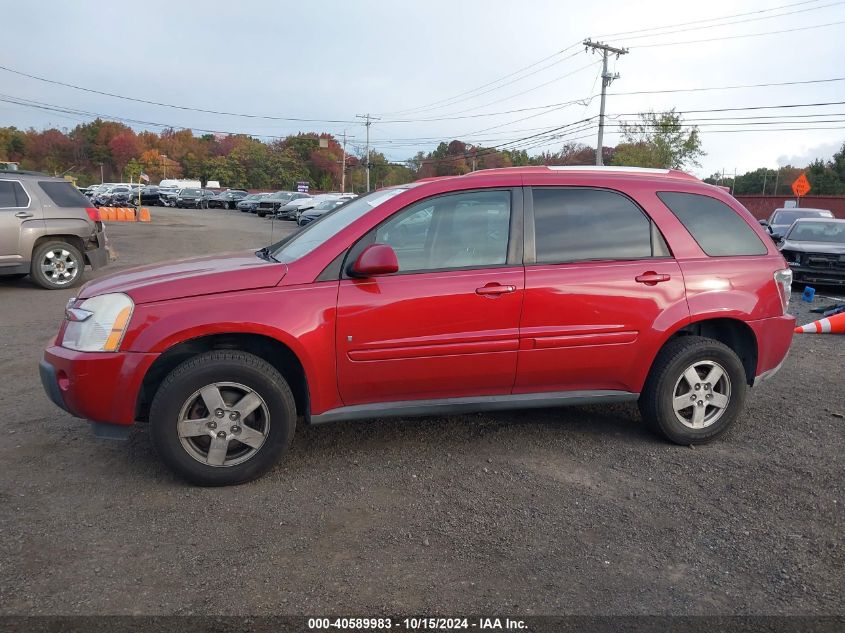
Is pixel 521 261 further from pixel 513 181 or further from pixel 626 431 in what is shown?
pixel 626 431

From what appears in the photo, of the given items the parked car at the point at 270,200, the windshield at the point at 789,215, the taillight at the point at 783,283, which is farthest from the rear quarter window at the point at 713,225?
the parked car at the point at 270,200

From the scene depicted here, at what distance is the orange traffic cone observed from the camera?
8359 millimetres

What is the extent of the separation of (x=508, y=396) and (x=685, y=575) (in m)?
1.50

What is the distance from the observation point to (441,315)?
3850 mm

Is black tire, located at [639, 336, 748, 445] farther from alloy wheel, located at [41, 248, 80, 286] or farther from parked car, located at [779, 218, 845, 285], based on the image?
alloy wheel, located at [41, 248, 80, 286]

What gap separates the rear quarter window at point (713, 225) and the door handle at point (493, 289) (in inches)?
53.1

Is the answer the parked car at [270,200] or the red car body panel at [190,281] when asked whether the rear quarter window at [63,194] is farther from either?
the parked car at [270,200]

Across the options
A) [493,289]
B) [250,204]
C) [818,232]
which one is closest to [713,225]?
[493,289]

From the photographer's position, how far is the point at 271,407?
3705 mm

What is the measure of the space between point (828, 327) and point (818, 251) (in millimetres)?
4354

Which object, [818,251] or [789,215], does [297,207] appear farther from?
[818,251]

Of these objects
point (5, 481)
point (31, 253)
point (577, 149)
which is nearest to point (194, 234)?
point (31, 253)

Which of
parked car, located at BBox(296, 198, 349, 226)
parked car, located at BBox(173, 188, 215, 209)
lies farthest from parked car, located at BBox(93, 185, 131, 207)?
parked car, located at BBox(296, 198, 349, 226)

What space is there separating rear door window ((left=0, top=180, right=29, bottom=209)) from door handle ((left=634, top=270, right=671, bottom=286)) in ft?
30.8
